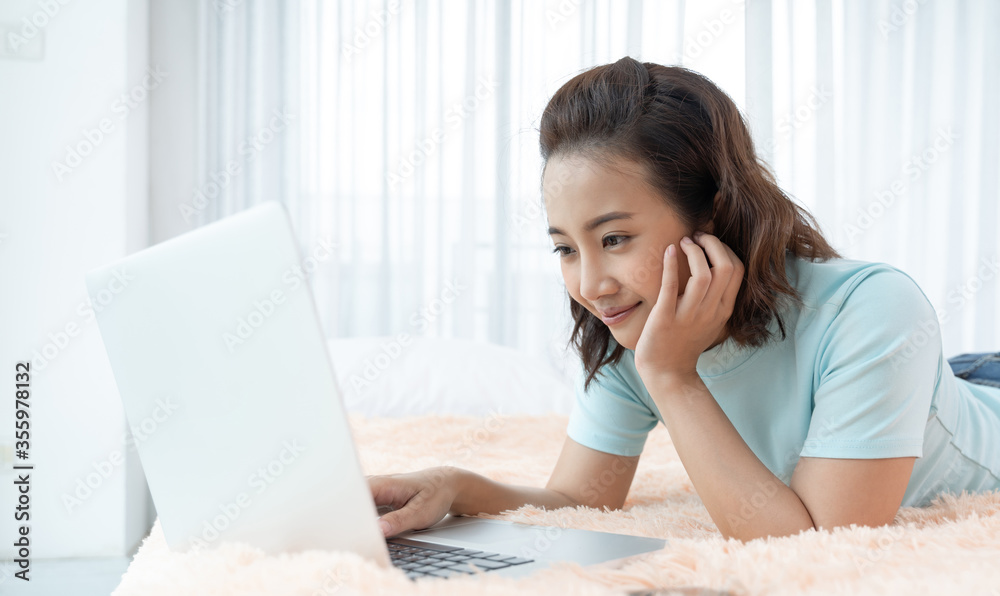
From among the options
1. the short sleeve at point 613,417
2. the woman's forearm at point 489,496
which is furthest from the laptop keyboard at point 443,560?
the short sleeve at point 613,417

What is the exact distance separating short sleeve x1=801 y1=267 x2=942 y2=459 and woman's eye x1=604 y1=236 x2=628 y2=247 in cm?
27

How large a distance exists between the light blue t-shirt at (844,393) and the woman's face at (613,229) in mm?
178

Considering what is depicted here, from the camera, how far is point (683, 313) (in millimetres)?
887

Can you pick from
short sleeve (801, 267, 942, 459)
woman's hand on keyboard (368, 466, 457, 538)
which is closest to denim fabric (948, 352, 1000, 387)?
short sleeve (801, 267, 942, 459)

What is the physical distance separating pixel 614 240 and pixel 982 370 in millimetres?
1124

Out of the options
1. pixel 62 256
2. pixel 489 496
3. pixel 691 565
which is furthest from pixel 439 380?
pixel 691 565

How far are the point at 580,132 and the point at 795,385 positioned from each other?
449 millimetres

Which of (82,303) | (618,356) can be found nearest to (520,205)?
(82,303)

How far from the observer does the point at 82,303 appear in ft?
6.78

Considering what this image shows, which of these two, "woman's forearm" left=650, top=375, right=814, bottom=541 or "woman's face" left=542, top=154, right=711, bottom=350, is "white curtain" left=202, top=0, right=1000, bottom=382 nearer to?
"woman's face" left=542, top=154, right=711, bottom=350

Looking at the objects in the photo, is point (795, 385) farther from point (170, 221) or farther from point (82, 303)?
point (170, 221)

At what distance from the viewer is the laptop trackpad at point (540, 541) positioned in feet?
2.20

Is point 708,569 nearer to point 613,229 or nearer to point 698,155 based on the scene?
point 613,229

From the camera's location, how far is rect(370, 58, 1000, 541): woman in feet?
2.64
